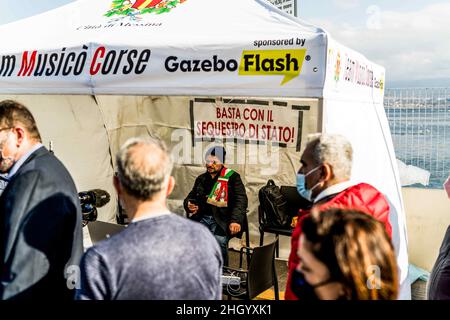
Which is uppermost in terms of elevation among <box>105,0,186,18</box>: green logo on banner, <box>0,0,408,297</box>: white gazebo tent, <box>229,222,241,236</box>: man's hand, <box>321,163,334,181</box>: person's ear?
<box>105,0,186,18</box>: green logo on banner

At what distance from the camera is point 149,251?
57.2 inches

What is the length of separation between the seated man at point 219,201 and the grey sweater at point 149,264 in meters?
3.04

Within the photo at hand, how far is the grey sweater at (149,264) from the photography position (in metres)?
1.43

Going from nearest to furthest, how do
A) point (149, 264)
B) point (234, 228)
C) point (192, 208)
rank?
point (149, 264)
point (234, 228)
point (192, 208)

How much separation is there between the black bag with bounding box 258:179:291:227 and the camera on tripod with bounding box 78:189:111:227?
Answer: 1733 mm

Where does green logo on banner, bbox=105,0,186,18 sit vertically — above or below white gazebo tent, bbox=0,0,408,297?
above

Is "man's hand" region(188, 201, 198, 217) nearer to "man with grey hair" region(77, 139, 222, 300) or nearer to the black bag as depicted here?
the black bag

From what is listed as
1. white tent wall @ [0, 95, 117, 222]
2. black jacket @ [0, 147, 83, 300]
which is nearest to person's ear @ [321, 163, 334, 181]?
black jacket @ [0, 147, 83, 300]

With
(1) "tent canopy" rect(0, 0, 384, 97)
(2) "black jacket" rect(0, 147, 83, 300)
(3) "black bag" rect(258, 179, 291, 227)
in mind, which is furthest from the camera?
(3) "black bag" rect(258, 179, 291, 227)

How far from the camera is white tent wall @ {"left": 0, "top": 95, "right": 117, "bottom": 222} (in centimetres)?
619

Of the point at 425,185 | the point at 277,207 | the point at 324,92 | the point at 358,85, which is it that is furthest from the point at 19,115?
the point at 425,185

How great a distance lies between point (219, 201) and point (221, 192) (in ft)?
0.32

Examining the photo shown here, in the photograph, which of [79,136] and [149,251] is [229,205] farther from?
[149,251]

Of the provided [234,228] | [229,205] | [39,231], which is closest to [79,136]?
[229,205]
